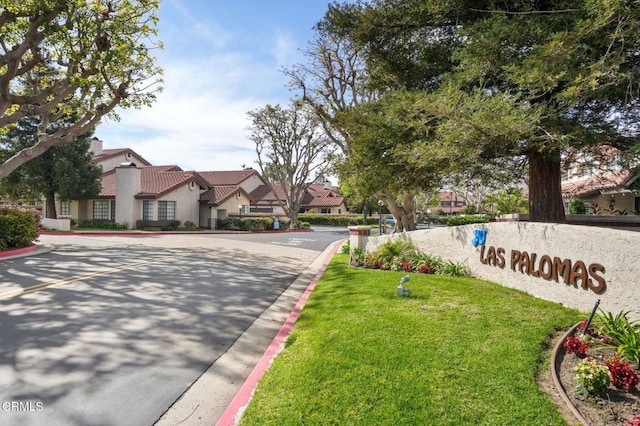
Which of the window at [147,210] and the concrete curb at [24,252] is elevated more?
the window at [147,210]

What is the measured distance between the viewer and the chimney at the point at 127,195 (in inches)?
1299

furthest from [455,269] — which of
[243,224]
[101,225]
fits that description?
[101,225]

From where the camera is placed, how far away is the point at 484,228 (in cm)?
903

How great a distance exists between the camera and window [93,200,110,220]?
3469cm

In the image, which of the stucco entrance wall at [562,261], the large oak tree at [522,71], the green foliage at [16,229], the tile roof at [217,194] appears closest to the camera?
the stucco entrance wall at [562,261]

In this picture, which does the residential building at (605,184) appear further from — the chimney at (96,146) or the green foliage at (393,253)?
the chimney at (96,146)

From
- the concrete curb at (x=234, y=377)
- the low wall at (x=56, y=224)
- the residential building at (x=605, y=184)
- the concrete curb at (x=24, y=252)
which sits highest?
the residential building at (x=605, y=184)

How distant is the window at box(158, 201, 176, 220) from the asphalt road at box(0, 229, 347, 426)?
21575 millimetres

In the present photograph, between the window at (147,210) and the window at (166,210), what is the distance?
655mm

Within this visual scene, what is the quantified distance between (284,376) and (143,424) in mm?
1442

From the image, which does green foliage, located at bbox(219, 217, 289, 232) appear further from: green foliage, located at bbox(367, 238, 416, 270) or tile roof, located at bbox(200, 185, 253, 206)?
green foliage, located at bbox(367, 238, 416, 270)

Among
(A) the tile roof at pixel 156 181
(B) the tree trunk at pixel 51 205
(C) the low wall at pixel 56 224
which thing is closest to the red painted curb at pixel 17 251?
(C) the low wall at pixel 56 224

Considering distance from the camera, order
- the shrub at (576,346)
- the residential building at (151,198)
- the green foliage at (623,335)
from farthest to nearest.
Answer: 1. the residential building at (151,198)
2. the shrub at (576,346)
3. the green foliage at (623,335)

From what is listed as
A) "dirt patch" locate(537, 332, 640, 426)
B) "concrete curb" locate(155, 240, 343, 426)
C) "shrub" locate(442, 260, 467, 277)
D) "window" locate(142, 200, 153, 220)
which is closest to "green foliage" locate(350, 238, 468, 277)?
"shrub" locate(442, 260, 467, 277)
